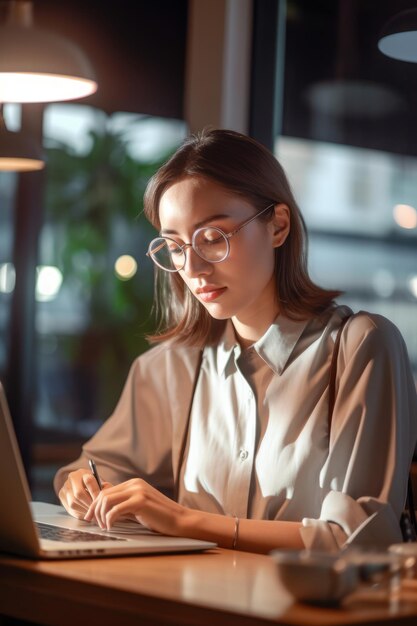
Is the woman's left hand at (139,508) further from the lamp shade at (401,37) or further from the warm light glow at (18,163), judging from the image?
the lamp shade at (401,37)

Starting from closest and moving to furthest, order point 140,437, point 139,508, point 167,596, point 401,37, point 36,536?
point 167,596 < point 36,536 < point 139,508 < point 140,437 < point 401,37

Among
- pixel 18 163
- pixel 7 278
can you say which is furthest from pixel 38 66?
pixel 7 278

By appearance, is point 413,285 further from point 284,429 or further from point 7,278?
point 7,278

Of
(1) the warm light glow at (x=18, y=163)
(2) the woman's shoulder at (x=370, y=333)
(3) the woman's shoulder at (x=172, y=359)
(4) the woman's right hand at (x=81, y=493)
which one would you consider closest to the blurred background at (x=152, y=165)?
(1) the warm light glow at (x=18, y=163)

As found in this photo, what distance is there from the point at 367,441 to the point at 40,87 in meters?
1.58

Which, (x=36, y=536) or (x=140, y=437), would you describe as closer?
(x=36, y=536)

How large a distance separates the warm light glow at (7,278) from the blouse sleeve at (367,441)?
122 inches

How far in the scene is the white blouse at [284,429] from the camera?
2160mm

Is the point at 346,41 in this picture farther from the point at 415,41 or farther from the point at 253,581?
the point at 253,581

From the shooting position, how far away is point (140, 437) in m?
2.68

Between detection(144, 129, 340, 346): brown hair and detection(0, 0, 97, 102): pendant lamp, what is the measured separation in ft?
2.05

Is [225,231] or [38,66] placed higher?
[38,66]

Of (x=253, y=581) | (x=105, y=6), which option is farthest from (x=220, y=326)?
(x=105, y=6)

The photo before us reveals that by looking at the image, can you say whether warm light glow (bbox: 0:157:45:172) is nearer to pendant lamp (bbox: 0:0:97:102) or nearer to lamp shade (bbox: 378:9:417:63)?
pendant lamp (bbox: 0:0:97:102)
